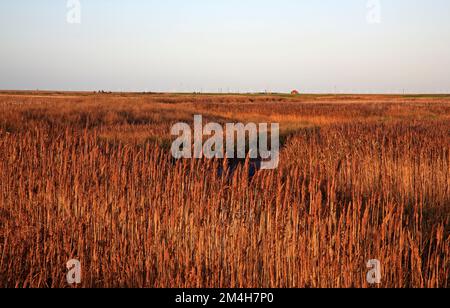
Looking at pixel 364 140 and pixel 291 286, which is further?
pixel 364 140

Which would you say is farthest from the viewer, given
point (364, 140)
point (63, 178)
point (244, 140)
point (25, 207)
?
point (244, 140)

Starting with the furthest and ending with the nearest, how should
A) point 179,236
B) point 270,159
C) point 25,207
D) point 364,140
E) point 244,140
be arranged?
point 244,140 < point 270,159 < point 364,140 < point 25,207 < point 179,236

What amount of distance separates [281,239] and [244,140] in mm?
10627

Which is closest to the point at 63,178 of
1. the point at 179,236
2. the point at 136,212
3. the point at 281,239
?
the point at 136,212

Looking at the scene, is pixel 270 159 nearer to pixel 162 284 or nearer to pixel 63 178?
pixel 63 178

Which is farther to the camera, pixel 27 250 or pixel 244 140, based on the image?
pixel 244 140

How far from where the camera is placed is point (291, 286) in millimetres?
3324

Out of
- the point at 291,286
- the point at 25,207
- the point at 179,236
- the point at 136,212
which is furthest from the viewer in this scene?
the point at 25,207
